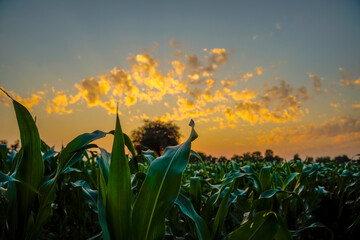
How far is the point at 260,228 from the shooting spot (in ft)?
2.67

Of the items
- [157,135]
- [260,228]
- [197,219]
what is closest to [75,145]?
[197,219]

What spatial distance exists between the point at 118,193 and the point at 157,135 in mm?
33517

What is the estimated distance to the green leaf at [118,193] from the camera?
713mm

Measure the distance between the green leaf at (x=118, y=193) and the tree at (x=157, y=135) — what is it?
102 ft

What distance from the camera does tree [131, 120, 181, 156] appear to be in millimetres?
33406

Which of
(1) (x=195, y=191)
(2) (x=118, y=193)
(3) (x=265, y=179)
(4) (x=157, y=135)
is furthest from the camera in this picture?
(4) (x=157, y=135)

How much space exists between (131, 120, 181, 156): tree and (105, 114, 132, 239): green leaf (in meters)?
31.1

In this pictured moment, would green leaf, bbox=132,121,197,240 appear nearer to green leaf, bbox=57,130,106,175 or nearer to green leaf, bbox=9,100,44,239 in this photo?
green leaf, bbox=57,130,106,175

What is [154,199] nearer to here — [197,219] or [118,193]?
[118,193]

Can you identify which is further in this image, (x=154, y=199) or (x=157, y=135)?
(x=157, y=135)

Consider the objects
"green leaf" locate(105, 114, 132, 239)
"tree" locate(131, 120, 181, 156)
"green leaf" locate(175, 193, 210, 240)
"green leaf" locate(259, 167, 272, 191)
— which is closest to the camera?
"green leaf" locate(105, 114, 132, 239)

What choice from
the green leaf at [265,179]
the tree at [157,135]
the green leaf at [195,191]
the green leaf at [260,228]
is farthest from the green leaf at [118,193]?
the tree at [157,135]

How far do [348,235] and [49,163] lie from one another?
10.2ft

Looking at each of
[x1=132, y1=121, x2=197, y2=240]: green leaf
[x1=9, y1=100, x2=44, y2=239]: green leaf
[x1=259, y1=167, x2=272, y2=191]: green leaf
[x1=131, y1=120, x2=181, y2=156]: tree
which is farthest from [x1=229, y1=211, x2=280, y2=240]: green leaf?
[x1=131, y1=120, x2=181, y2=156]: tree
